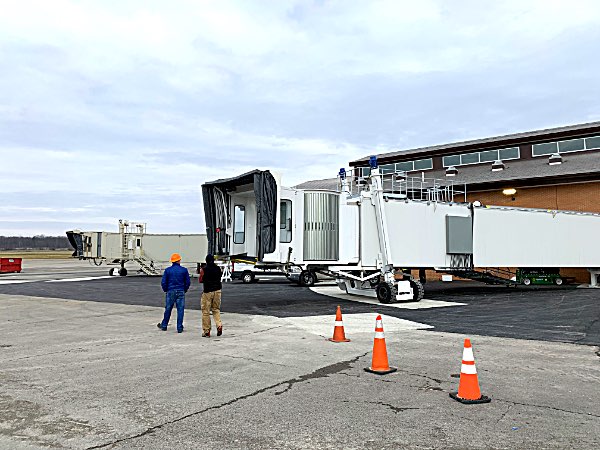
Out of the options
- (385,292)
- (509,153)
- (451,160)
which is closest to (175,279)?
(385,292)

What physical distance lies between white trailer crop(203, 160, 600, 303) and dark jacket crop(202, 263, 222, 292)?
14.5 feet

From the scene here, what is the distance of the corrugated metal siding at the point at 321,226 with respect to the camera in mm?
16984

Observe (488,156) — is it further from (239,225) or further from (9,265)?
(9,265)

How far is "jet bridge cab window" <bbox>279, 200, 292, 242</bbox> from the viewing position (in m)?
16.5

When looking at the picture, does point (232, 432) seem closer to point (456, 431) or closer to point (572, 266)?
point (456, 431)

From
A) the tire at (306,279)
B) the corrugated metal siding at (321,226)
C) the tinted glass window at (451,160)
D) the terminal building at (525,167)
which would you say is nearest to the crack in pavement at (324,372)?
the corrugated metal siding at (321,226)

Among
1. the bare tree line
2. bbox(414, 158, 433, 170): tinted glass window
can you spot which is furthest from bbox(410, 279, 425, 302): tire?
the bare tree line

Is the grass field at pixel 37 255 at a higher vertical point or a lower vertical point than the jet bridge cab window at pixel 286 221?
lower

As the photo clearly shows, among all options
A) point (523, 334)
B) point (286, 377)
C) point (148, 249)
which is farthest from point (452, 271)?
point (148, 249)

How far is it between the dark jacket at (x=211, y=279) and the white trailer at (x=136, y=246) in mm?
27477

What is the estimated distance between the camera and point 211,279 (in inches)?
430

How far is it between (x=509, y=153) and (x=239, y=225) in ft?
78.3

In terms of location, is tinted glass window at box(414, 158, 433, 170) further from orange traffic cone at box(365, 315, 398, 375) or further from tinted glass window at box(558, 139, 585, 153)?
orange traffic cone at box(365, 315, 398, 375)

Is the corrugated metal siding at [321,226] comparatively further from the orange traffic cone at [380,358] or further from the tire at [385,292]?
the orange traffic cone at [380,358]
